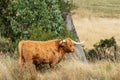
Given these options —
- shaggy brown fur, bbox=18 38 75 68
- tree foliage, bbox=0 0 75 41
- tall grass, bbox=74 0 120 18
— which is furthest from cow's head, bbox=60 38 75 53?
tall grass, bbox=74 0 120 18

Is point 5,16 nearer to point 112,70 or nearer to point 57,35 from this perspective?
point 57,35

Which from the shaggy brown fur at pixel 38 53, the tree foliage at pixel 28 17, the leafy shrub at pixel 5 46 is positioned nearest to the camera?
the shaggy brown fur at pixel 38 53

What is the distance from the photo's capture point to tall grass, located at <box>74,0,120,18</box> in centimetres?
5197

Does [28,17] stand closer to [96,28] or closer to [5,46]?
[5,46]

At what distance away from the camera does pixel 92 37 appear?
35.3m

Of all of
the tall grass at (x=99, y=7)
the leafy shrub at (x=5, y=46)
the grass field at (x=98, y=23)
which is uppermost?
the leafy shrub at (x=5, y=46)

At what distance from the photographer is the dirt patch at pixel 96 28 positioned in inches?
1394

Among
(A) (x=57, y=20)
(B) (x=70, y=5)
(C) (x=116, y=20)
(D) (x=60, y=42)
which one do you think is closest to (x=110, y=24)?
(C) (x=116, y=20)

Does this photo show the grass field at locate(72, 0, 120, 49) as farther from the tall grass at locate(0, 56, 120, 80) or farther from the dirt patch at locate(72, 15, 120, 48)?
the tall grass at locate(0, 56, 120, 80)

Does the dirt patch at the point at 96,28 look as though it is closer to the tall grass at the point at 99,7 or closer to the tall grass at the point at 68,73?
the tall grass at the point at 99,7

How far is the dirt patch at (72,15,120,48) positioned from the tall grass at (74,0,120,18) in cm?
326

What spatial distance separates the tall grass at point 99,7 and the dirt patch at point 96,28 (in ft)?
10.7

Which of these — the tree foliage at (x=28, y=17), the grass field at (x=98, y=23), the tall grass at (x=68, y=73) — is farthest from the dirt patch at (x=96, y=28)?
the tall grass at (x=68, y=73)

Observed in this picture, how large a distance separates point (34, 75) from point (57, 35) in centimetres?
→ 712
